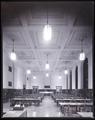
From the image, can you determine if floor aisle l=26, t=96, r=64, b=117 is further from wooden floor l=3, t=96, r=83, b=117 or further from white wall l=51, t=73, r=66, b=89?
white wall l=51, t=73, r=66, b=89

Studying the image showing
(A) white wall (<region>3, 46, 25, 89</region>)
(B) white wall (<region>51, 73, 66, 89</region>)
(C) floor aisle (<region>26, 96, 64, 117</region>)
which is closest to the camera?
(C) floor aisle (<region>26, 96, 64, 117</region>)

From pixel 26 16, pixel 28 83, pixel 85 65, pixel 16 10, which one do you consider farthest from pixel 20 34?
pixel 28 83

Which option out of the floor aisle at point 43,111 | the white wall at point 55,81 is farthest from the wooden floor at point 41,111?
the white wall at point 55,81

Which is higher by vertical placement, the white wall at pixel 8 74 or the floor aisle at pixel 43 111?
the white wall at pixel 8 74

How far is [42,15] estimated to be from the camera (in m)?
4.95

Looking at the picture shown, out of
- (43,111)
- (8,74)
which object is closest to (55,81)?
(8,74)

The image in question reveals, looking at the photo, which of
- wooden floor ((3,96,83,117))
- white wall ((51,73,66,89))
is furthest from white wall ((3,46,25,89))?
white wall ((51,73,66,89))

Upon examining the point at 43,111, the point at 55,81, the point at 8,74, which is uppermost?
the point at 8,74

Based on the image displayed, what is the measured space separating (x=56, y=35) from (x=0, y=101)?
5.41m

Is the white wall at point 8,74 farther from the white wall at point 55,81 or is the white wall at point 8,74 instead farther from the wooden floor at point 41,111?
the white wall at point 55,81

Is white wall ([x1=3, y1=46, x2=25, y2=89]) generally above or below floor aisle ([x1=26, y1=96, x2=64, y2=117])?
above

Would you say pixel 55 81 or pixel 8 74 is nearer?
pixel 8 74

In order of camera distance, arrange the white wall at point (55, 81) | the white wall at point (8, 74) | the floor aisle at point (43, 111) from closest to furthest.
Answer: the floor aisle at point (43, 111), the white wall at point (8, 74), the white wall at point (55, 81)

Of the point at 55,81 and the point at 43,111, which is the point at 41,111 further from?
the point at 55,81
